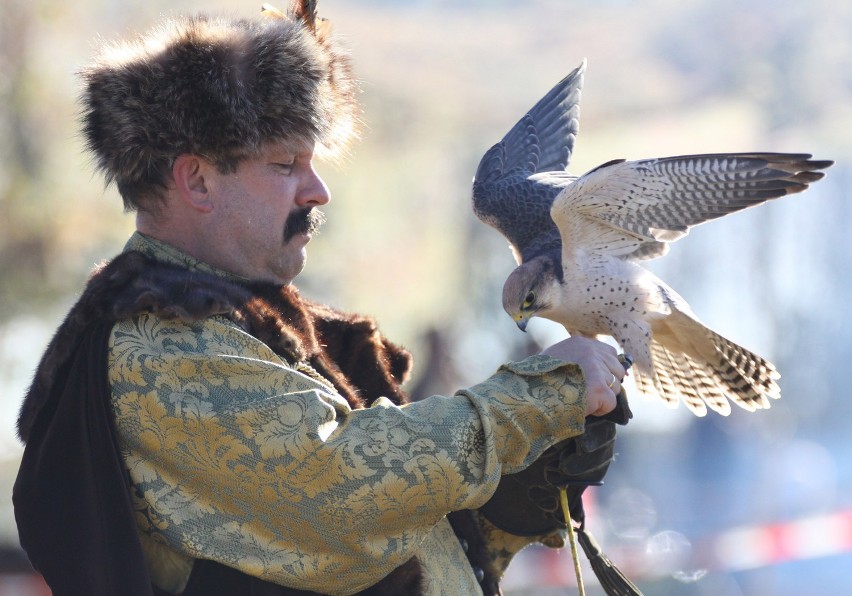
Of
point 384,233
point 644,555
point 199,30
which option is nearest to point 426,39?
point 384,233

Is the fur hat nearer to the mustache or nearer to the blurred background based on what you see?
the mustache

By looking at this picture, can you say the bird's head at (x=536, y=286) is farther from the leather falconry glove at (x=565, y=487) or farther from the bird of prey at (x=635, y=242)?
the leather falconry glove at (x=565, y=487)

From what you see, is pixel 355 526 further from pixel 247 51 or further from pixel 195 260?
pixel 247 51

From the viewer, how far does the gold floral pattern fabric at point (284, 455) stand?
191cm

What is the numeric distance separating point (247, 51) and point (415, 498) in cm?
97

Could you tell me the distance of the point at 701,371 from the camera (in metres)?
3.61

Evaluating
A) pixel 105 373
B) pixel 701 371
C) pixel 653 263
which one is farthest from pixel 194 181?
pixel 653 263

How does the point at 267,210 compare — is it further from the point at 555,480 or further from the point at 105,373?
the point at 555,480

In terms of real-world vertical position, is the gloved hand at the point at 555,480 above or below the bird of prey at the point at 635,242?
below

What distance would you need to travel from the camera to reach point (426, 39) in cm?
1427

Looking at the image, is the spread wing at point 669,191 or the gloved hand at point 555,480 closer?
the gloved hand at point 555,480

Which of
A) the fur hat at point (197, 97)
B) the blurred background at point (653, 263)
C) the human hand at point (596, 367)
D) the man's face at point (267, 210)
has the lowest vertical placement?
the human hand at point (596, 367)

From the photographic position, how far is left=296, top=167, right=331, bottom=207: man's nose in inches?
91.2

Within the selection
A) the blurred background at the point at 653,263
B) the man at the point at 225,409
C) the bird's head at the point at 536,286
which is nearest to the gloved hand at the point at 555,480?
the man at the point at 225,409
